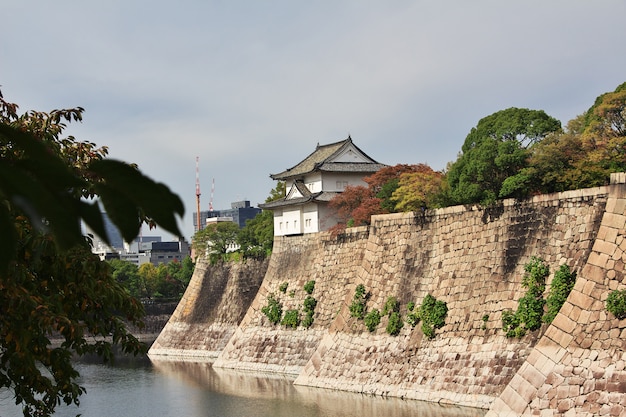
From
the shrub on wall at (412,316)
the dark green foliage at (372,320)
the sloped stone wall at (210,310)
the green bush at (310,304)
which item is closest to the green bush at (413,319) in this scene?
the shrub on wall at (412,316)

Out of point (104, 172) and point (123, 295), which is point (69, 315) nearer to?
point (123, 295)

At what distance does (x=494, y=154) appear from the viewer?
26.0 metres

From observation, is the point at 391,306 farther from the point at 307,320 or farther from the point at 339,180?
the point at 339,180

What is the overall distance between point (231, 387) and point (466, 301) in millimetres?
11018

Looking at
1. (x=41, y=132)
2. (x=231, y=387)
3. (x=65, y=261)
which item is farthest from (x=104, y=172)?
(x=231, y=387)

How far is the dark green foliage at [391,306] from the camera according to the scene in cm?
2819

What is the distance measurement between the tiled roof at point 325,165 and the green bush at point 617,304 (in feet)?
83.5

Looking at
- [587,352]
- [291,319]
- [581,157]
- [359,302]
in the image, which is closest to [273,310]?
[291,319]

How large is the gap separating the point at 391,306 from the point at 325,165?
16370 mm

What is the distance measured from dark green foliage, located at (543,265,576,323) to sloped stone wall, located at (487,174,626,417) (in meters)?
1.40

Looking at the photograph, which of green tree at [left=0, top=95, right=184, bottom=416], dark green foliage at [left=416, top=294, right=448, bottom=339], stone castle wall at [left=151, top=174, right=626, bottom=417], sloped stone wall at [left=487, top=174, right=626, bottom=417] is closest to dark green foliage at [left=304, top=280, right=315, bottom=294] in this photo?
stone castle wall at [left=151, top=174, right=626, bottom=417]

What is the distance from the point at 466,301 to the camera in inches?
988

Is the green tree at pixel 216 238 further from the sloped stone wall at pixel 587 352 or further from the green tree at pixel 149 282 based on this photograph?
the sloped stone wall at pixel 587 352

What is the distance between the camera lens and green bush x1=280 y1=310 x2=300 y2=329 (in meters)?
36.1
